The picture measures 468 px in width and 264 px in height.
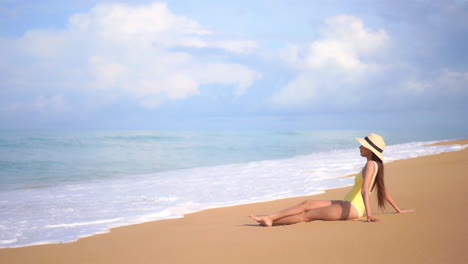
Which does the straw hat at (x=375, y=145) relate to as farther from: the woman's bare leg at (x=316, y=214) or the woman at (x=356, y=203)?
the woman's bare leg at (x=316, y=214)

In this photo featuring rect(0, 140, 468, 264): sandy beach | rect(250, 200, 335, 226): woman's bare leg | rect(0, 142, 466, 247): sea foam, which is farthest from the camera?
rect(0, 142, 466, 247): sea foam

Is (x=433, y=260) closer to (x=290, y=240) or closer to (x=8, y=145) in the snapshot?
(x=290, y=240)

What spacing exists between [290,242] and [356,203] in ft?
4.81

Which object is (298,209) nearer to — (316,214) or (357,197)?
(316,214)

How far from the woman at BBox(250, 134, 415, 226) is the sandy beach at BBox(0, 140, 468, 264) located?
0.18 meters

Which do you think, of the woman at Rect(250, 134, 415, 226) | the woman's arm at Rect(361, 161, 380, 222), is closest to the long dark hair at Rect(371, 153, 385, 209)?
the woman at Rect(250, 134, 415, 226)

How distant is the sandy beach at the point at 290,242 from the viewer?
3.86 m

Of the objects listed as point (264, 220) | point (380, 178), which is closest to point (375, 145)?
point (380, 178)

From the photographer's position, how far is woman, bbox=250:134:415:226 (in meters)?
5.20

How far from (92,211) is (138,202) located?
3.76ft

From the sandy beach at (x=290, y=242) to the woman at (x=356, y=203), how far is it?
0.18 m

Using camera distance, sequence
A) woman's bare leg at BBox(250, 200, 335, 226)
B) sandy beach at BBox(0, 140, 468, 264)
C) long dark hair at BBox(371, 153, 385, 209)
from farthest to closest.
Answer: woman's bare leg at BBox(250, 200, 335, 226) → long dark hair at BBox(371, 153, 385, 209) → sandy beach at BBox(0, 140, 468, 264)

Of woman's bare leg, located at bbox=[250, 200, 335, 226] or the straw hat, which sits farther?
woman's bare leg, located at bbox=[250, 200, 335, 226]

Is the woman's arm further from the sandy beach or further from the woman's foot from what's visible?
the woman's foot
